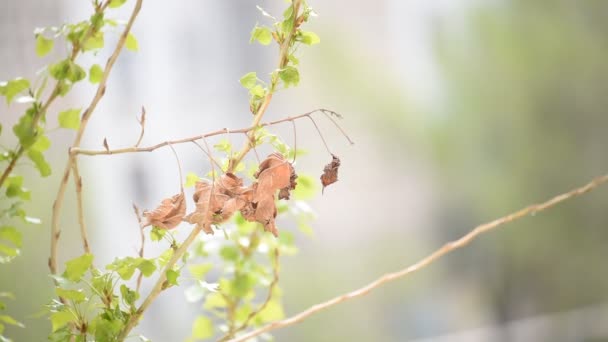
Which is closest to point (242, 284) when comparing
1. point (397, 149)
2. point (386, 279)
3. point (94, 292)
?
point (386, 279)

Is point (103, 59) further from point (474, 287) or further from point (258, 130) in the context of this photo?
point (474, 287)

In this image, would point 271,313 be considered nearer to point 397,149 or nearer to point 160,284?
point 160,284

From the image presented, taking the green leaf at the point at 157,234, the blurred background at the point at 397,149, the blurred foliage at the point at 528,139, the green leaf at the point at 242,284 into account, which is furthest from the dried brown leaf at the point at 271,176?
the blurred foliage at the point at 528,139

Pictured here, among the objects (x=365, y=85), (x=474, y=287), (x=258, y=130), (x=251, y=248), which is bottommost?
(x=258, y=130)

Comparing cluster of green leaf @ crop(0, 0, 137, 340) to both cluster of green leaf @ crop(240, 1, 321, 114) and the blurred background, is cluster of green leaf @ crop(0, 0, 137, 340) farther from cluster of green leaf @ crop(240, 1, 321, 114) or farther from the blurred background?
the blurred background

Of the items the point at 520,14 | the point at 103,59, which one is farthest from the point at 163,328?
the point at 520,14
